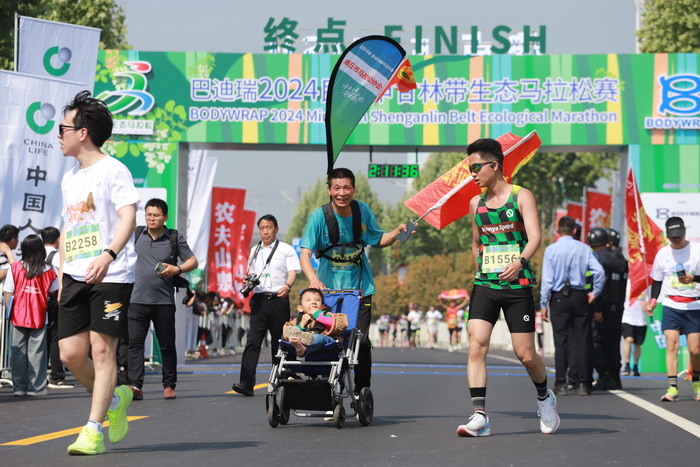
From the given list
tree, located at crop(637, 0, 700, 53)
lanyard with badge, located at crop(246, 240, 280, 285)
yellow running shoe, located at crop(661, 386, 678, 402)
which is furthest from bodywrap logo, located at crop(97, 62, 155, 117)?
tree, located at crop(637, 0, 700, 53)

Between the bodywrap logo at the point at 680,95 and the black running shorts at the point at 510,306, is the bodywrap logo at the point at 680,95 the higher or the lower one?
the higher one

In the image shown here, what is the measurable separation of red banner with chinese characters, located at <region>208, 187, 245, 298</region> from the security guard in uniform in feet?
54.8

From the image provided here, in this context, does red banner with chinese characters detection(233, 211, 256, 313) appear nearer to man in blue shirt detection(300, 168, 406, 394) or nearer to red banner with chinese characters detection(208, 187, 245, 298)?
red banner with chinese characters detection(208, 187, 245, 298)

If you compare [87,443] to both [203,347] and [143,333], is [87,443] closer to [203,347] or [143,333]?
[143,333]

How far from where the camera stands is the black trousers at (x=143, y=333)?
11289mm

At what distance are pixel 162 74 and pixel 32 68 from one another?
5280 millimetres

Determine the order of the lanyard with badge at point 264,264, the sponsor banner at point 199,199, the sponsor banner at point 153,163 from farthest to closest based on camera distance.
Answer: the sponsor banner at point 199,199 → the sponsor banner at point 153,163 → the lanyard with badge at point 264,264

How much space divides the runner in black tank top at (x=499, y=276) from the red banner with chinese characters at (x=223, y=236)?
22174 millimetres

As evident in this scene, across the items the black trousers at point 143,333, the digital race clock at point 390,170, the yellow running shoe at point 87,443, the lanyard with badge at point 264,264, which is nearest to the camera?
the yellow running shoe at point 87,443

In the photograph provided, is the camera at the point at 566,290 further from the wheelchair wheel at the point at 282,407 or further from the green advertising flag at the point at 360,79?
the wheelchair wheel at the point at 282,407

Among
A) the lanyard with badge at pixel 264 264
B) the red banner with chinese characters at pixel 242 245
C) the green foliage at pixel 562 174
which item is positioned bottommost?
the lanyard with badge at pixel 264 264

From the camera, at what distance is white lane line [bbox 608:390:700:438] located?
855 centimetres

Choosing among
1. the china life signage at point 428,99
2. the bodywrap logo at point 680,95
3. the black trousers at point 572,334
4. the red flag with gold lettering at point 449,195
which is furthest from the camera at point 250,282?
the bodywrap logo at point 680,95

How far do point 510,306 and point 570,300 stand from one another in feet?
18.4
